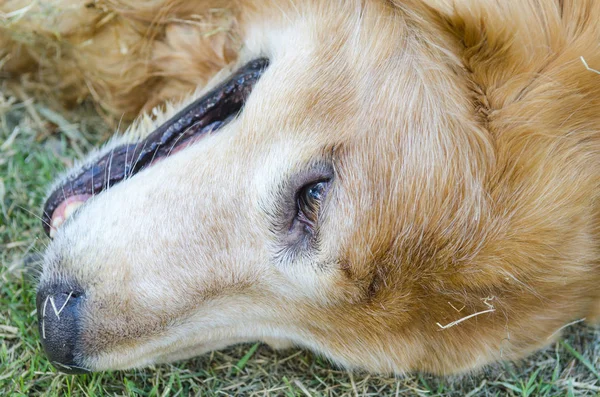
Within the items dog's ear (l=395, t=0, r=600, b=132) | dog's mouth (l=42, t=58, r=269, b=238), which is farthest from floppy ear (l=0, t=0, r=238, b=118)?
A: dog's ear (l=395, t=0, r=600, b=132)

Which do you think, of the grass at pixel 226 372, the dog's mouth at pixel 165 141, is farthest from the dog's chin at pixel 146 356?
the dog's mouth at pixel 165 141

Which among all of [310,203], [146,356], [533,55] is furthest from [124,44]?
[533,55]

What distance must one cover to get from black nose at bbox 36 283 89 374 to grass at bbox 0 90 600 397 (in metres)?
0.28

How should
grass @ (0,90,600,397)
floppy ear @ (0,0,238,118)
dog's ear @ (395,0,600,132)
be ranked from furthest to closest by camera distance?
1. floppy ear @ (0,0,238,118)
2. grass @ (0,90,600,397)
3. dog's ear @ (395,0,600,132)

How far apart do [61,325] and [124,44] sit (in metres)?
1.58

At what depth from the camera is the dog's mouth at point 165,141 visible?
314 cm

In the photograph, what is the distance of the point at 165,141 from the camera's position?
3182 mm

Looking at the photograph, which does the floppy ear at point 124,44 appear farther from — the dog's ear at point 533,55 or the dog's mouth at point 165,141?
the dog's ear at point 533,55

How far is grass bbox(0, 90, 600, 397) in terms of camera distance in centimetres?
310

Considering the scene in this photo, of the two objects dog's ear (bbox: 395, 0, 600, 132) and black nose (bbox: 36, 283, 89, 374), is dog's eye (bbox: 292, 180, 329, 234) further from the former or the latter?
black nose (bbox: 36, 283, 89, 374)

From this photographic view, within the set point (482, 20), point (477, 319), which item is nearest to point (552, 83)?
point (482, 20)

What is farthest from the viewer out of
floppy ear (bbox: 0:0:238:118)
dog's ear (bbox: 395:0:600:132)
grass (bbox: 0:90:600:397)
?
floppy ear (bbox: 0:0:238:118)

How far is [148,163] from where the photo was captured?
10.4ft

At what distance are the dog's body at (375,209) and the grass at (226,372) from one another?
10.4 inches
